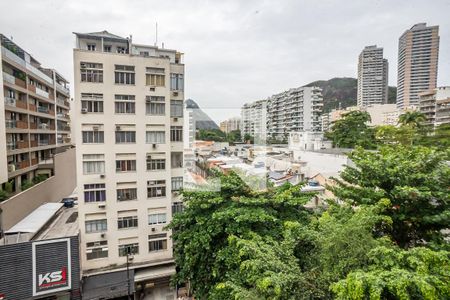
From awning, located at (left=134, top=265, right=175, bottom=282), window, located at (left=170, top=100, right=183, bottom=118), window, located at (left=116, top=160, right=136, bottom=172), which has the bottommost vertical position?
awning, located at (left=134, top=265, right=175, bottom=282)

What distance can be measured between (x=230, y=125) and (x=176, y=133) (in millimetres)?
3730

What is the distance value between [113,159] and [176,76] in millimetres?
4687

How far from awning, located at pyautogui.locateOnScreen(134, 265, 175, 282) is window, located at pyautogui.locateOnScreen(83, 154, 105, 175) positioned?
4740 millimetres

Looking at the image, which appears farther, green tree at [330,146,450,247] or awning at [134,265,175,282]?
awning at [134,265,175,282]

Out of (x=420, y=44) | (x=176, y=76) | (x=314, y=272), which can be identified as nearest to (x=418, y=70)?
(x=420, y=44)

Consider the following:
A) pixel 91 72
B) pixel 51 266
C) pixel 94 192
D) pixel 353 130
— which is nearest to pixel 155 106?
pixel 91 72

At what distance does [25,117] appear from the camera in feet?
50.1

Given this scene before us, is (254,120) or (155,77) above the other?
(155,77)

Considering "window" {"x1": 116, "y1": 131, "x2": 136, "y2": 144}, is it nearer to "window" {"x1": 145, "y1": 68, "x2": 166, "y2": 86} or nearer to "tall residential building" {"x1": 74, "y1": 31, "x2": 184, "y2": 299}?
"tall residential building" {"x1": 74, "y1": 31, "x2": 184, "y2": 299}

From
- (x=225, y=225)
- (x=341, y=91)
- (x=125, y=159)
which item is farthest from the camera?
(x=341, y=91)

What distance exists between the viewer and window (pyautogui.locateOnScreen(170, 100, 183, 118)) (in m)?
11.2

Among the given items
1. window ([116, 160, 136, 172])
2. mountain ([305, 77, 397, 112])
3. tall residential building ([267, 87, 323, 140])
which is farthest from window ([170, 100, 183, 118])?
mountain ([305, 77, 397, 112])

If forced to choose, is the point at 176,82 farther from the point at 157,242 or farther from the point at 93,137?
the point at 157,242

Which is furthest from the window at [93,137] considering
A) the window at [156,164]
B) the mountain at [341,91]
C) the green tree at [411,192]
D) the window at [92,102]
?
the mountain at [341,91]
